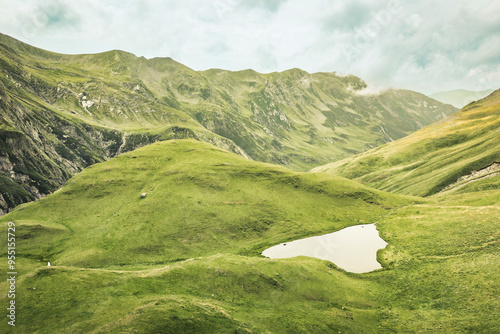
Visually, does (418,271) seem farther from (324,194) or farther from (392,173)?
(392,173)

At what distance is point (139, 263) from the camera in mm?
63594

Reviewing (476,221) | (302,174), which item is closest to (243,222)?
(302,174)

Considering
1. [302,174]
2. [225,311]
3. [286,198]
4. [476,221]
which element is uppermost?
[302,174]

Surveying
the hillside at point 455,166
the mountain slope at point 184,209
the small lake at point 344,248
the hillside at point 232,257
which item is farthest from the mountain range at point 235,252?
the small lake at point 344,248

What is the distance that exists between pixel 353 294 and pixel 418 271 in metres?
14.3

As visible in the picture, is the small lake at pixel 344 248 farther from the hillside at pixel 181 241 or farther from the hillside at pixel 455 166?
the hillside at pixel 455 166

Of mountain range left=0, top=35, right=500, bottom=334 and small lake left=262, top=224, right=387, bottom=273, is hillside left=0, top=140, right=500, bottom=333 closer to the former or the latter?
mountain range left=0, top=35, right=500, bottom=334

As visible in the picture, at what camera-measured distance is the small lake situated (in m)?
59.6

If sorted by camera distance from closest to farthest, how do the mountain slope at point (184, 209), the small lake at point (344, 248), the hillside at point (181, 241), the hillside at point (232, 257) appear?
the hillside at point (181, 241)
the hillside at point (232, 257)
the small lake at point (344, 248)
the mountain slope at point (184, 209)

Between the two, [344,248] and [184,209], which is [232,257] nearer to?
[344,248]

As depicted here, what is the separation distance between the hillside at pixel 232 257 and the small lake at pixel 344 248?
9.33 feet

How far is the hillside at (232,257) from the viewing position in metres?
34.7

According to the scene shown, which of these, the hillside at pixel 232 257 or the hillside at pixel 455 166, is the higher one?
the hillside at pixel 455 166

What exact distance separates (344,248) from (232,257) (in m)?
29.9
